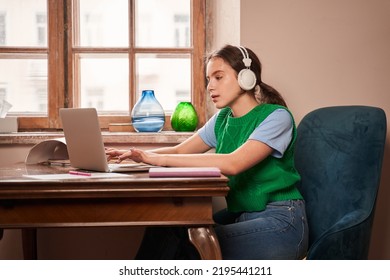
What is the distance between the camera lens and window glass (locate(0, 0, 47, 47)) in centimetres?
275

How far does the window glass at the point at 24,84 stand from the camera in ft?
9.10

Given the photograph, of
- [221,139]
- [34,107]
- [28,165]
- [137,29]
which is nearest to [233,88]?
[221,139]

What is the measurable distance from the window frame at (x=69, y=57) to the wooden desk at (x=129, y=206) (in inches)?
50.9

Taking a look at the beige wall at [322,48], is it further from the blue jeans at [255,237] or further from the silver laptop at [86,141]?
the silver laptop at [86,141]

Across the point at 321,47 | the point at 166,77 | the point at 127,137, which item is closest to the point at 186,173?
the point at 127,137

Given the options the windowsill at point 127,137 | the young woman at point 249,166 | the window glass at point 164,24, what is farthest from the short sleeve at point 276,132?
the window glass at point 164,24

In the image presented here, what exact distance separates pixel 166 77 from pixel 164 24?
26cm

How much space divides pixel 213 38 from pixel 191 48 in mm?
116

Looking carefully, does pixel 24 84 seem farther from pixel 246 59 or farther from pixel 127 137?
pixel 246 59

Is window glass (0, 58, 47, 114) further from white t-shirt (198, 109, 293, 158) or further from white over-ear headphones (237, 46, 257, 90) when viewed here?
white t-shirt (198, 109, 293, 158)

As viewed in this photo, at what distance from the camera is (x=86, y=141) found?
5.57ft

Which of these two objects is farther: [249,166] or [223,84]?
[223,84]

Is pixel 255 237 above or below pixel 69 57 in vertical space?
below

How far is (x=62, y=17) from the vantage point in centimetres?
273
